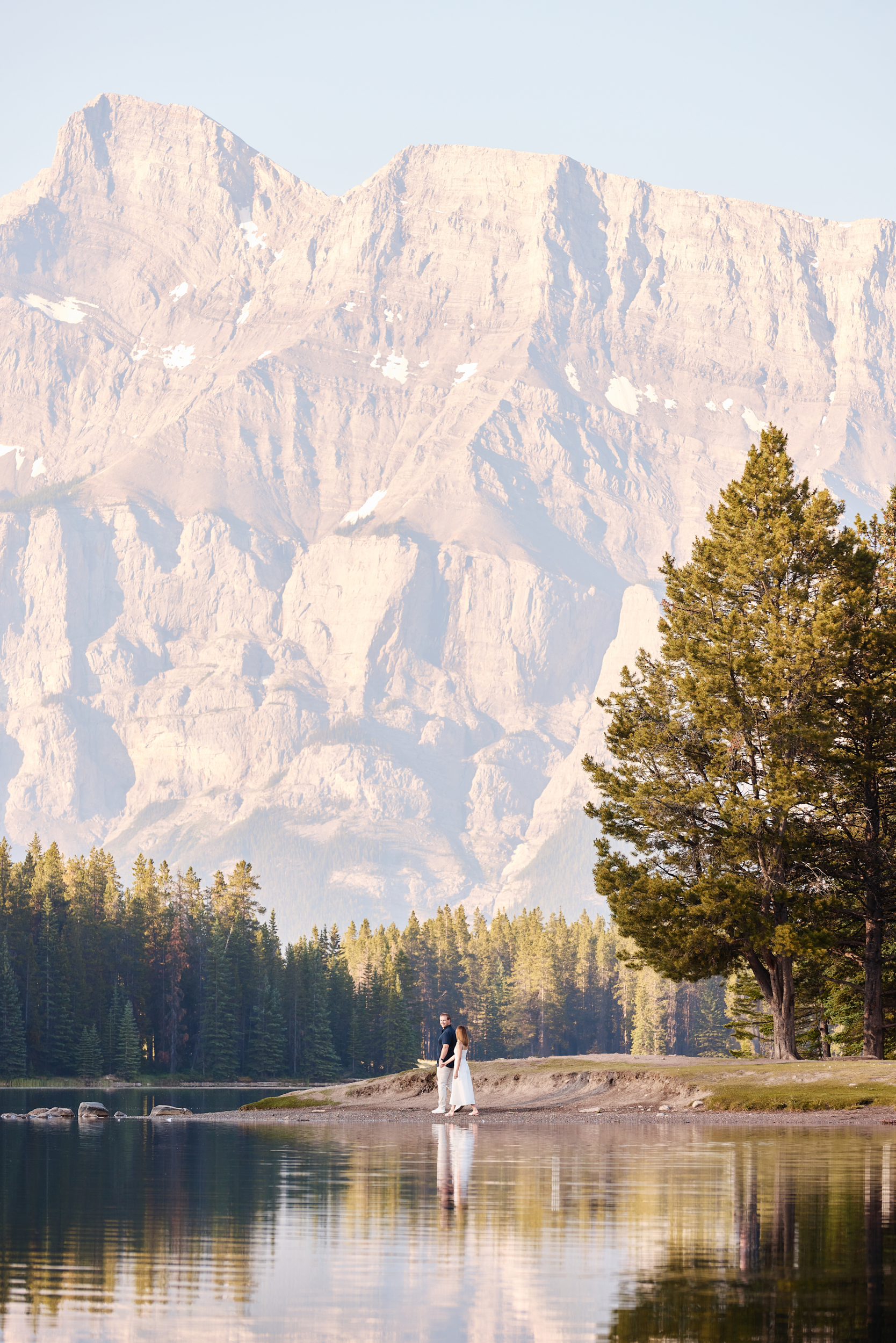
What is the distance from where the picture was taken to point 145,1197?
20781 mm

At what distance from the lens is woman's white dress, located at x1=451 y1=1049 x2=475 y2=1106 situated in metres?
38.8

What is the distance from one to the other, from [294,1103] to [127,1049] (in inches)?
4258

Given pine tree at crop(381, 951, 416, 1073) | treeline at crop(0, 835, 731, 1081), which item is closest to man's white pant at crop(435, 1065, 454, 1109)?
treeline at crop(0, 835, 731, 1081)

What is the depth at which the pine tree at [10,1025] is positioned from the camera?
137500mm

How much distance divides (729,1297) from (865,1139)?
53.9ft

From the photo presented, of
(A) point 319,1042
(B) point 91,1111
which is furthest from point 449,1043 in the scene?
(A) point 319,1042

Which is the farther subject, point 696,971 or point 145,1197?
point 696,971

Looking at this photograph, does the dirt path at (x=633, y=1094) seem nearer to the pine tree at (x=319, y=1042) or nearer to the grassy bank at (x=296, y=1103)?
the grassy bank at (x=296, y=1103)

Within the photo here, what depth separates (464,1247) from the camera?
51.2ft

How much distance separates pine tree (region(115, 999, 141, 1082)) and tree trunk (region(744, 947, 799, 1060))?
113 meters

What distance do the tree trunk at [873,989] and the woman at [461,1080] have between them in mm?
13056

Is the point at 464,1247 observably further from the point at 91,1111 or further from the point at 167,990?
the point at 167,990

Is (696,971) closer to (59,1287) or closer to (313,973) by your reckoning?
Answer: (59,1287)

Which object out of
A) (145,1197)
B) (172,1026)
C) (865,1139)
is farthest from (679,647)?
(172,1026)
